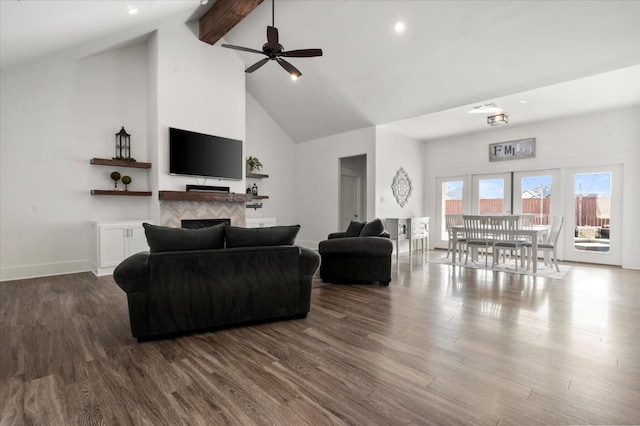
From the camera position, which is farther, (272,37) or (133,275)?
(272,37)

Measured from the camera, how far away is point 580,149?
20.3 ft

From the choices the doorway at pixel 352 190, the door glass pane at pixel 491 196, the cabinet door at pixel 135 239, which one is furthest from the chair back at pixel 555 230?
the cabinet door at pixel 135 239

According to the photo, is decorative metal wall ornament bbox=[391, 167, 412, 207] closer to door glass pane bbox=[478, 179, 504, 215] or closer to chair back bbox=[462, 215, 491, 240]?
door glass pane bbox=[478, 179, 504, 215]

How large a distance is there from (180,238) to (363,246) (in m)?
2.36

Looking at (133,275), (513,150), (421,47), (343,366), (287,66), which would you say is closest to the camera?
(343,366)

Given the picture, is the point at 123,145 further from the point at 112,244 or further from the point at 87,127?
the point at 112,244

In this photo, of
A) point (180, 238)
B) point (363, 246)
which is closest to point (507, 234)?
point (363, 246)

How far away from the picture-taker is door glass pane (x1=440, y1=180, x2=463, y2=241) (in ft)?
26.2

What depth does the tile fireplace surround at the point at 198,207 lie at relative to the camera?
541 centimetres

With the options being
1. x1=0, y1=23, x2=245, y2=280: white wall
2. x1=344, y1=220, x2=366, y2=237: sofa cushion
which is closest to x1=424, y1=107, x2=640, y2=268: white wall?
x1=344, y1=220, x2=366, y2=237: sofa cushion

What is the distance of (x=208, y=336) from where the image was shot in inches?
100

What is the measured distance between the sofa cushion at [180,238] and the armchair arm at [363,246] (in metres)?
1.88

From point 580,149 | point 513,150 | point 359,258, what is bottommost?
point 359,258

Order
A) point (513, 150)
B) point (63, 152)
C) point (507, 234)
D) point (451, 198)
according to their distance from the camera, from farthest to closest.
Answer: point (451, 198) < point (513, 150) < point (507, 234) < point (63, 152)
